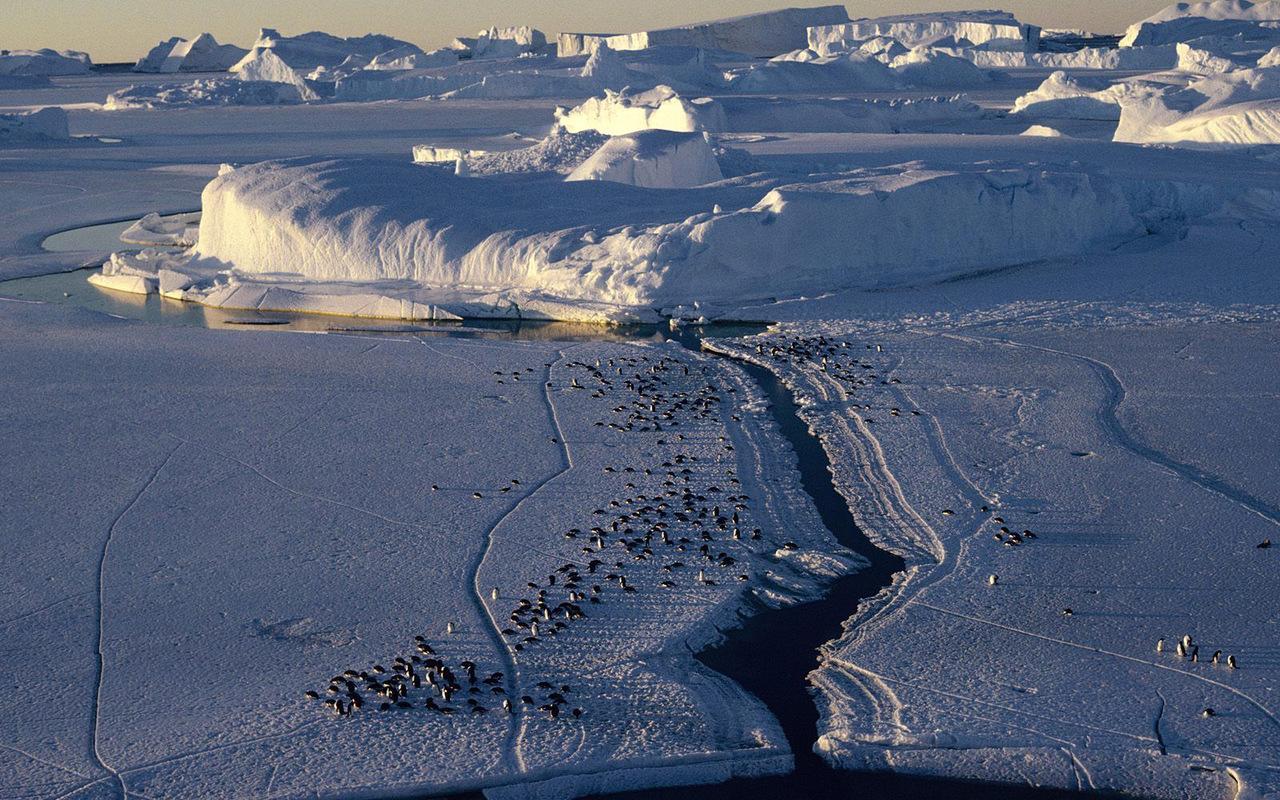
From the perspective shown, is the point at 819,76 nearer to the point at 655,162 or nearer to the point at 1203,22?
the point at 655,162

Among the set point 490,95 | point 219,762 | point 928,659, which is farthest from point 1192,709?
point 490,95

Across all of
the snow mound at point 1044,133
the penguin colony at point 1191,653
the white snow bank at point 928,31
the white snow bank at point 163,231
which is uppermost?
the white snow bank at point 928,31

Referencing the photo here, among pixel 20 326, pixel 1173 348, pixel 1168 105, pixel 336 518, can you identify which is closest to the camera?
pixel 336 518

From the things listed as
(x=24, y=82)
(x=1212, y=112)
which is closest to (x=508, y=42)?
(x=24, y=82)

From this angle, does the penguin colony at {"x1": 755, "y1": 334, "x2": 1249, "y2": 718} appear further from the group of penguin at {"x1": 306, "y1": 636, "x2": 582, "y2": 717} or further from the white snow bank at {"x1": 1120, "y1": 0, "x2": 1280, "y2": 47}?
the white snow bank at {"x1": 1120, "y1": 0, "x2": 1280, "y2": 47}

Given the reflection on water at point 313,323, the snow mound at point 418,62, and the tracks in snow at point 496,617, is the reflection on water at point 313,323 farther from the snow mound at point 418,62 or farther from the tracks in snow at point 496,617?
Answer: the snow mound at point 418,62

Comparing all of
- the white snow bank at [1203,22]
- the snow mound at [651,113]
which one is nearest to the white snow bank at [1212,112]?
the snow mound at [651,113]

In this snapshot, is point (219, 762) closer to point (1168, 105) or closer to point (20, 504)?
point (20, 504)
